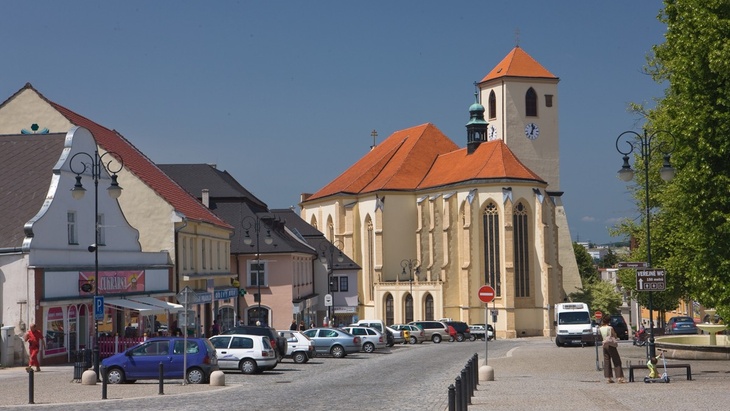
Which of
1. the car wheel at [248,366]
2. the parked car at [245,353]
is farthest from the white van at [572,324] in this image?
the car wheel at [248,366]

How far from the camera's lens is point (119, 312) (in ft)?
135

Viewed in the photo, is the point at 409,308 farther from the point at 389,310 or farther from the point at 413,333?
the point at 413,333

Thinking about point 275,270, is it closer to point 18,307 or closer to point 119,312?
point 119,312

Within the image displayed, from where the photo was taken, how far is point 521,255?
290ft

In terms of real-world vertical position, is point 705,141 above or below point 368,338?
above

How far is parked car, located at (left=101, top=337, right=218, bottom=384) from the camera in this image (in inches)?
1104

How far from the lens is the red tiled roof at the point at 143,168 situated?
47.6 metres

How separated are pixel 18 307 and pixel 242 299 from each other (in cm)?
2921

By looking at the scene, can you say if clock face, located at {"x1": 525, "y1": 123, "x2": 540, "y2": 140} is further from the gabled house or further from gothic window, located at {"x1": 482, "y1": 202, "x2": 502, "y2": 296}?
the gabled house

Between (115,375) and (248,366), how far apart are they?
211 inches

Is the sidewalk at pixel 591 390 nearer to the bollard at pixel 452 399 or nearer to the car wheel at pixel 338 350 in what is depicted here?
the bollard at pixel 452 399

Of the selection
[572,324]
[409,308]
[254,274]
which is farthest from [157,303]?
[409,308]

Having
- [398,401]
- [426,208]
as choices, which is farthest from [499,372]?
[426,208]

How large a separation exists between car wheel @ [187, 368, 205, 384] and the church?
170ft
